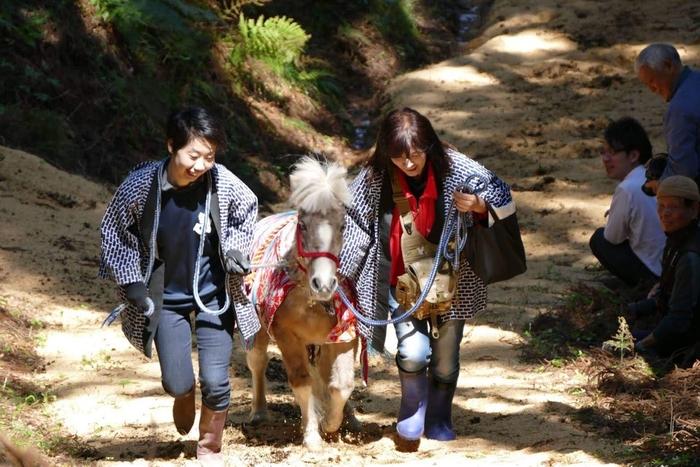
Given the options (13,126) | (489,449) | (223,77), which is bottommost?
(489,449)

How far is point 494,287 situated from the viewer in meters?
10.5

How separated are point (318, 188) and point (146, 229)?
104 cm

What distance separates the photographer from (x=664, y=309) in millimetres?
7238

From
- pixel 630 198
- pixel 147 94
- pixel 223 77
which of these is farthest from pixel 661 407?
pixel 223 77

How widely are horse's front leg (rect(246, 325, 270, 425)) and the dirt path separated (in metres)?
0.16

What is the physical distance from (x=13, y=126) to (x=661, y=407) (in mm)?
9292

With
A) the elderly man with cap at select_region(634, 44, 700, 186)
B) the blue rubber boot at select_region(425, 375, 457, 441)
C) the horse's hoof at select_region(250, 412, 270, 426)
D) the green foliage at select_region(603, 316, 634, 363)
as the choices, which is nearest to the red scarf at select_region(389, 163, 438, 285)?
the blue rubber boot at select_region(425, 375, 457, 441)

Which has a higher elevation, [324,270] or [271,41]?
[271,41]

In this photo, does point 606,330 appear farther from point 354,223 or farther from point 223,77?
point 223,77

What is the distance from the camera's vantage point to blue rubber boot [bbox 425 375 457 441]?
6.25m

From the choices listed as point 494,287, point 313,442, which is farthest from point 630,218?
point 313,442

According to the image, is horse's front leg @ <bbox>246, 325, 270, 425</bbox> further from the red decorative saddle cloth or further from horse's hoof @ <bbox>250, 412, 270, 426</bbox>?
the red decorative saddle cloth

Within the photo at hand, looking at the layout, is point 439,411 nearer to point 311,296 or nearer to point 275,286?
point 311,296

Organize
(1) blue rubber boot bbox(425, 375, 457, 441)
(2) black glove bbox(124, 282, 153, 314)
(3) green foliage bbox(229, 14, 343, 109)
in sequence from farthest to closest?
(3) green foliage bbox(229, 14, 343, 109), (1) blue rubber boot bbox(425, 375, 457, 441), (2) black glove bbox(124, 282, 153, 314)
